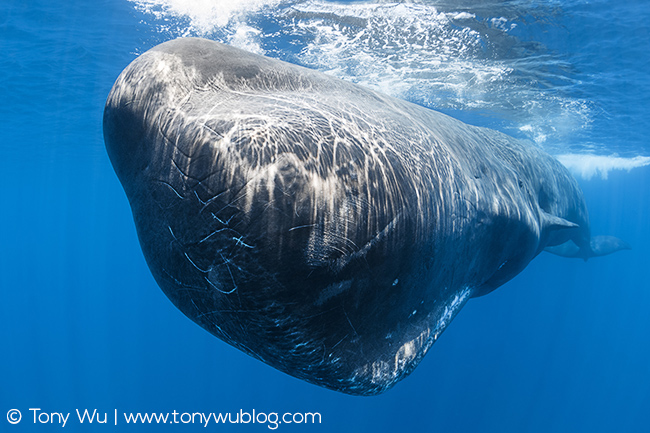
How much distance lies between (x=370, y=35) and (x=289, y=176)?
11.1 m

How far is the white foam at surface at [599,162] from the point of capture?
27.3 metres

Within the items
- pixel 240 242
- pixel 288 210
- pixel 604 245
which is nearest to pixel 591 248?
pixel 604 245

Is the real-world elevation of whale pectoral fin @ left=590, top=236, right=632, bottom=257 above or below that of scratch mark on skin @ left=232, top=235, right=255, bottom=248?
below

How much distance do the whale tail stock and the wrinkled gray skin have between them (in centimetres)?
998

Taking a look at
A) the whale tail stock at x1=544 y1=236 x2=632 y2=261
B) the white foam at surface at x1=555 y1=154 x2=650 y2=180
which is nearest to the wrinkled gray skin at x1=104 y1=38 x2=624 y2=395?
the whale tail stock at x1=544 y1=236 x2=632 y2=261

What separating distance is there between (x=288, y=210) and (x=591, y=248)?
13.4 m

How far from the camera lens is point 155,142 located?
1.91 m

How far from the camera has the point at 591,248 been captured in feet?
38.6

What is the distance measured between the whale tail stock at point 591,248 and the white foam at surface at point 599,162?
1687cm

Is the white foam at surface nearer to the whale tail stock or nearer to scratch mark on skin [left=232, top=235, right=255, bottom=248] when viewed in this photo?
the whale tail stock

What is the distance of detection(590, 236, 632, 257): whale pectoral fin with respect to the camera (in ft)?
40.1

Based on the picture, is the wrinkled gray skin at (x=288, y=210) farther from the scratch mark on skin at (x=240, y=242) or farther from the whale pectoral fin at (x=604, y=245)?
the whale pectoral fin at (x=604, y=245)

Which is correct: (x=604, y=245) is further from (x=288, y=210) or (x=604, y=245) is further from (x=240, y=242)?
(x=240, y=242)

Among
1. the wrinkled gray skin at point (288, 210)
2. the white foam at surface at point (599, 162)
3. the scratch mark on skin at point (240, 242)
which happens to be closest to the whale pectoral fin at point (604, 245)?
the wrinkled gray skin at point (288, 210)
